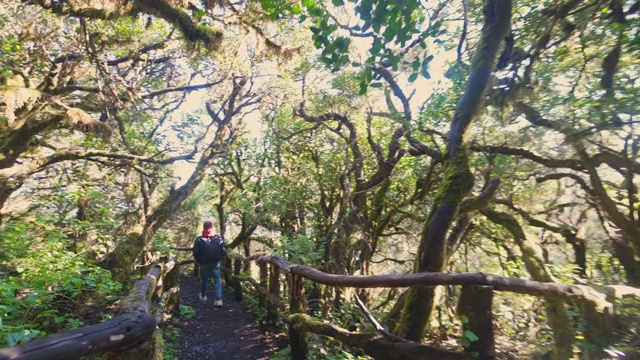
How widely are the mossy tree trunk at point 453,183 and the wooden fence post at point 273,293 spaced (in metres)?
2.25

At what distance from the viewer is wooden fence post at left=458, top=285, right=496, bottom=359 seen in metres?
2.50

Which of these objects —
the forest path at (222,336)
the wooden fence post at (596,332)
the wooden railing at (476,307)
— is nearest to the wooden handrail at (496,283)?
the wooden railing at (476,307)

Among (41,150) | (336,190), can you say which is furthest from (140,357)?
(41,150)

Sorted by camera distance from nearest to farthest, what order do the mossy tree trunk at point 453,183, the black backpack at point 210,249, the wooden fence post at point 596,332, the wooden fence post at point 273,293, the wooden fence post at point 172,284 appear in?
the wooden fence post at point 596,332
the mossy tree trunk at point 453,183
the wooden fence post at point 273,293
the wooden fence post at point 172,284
the black backpack at point 210,249

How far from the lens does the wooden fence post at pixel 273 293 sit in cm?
547

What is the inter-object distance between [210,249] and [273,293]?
2312mm

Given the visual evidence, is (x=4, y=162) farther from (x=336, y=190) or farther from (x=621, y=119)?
(x=621, y=119)

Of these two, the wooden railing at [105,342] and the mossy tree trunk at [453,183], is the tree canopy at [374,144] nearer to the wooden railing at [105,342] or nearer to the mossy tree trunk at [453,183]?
the mossy tree trunk at [453,183]

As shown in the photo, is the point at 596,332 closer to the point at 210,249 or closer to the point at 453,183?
the point at 453,183

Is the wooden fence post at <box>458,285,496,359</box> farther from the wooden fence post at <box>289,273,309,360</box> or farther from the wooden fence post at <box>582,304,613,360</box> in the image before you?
the wooden fence post at <box>289,273,309,360</box>

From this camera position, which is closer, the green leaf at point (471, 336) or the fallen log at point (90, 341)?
the fallen log at point (90, 341)

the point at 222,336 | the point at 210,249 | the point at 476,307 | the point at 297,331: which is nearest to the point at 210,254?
the point at 210,249

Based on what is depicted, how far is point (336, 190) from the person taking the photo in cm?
1030

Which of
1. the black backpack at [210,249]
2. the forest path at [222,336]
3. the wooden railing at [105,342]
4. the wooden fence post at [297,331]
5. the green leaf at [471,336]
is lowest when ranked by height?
the forest path at [222,336]
